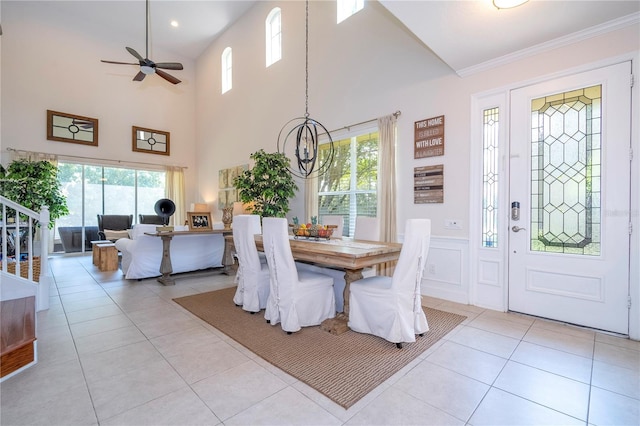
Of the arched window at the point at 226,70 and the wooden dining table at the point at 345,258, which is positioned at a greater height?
the arched window at the point at 226,70

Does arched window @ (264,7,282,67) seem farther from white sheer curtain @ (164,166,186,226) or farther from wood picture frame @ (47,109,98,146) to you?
wood picture frame @ (47,109,98,146)

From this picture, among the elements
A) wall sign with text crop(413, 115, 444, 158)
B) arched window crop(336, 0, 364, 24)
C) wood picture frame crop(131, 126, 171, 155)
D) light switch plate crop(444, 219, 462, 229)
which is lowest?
light switch plate crop(444, 219, 462, 229)

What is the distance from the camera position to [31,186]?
541 cm

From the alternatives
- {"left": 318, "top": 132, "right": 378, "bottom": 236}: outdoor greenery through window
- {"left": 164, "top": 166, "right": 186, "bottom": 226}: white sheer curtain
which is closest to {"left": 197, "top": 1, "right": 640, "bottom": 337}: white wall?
{"left": 318, "top": 132, "right": 378, "bottom": 236}: outdoor greenery through window

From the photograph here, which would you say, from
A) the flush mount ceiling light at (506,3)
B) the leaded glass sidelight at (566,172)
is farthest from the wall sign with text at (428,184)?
the flush mount ceiling light at (506,3)

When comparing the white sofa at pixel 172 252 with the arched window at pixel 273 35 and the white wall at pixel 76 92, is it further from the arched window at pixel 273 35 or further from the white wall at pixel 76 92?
the white wall at pixel 76 92

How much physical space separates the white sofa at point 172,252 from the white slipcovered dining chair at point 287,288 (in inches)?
104

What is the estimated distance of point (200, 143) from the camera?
9.14 metres

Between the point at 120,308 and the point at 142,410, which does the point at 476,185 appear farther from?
the point at 120,308

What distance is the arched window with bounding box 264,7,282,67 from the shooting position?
253 inches

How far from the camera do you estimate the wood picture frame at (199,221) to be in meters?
4.72

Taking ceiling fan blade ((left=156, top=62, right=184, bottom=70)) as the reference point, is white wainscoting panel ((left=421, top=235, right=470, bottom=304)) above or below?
below

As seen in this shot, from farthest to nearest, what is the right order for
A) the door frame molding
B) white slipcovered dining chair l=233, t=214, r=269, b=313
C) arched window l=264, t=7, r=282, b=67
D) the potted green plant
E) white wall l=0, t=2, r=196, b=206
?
white wall l=0, t=2, r=196, b=206 → arched window l=264, t=7, r=282, b=67 → the potted green plant → the door frame molding → white slipcovered dining chair l=233, t=214, r=269, b=313

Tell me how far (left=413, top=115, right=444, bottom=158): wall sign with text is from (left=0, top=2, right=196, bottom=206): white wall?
7580mm
